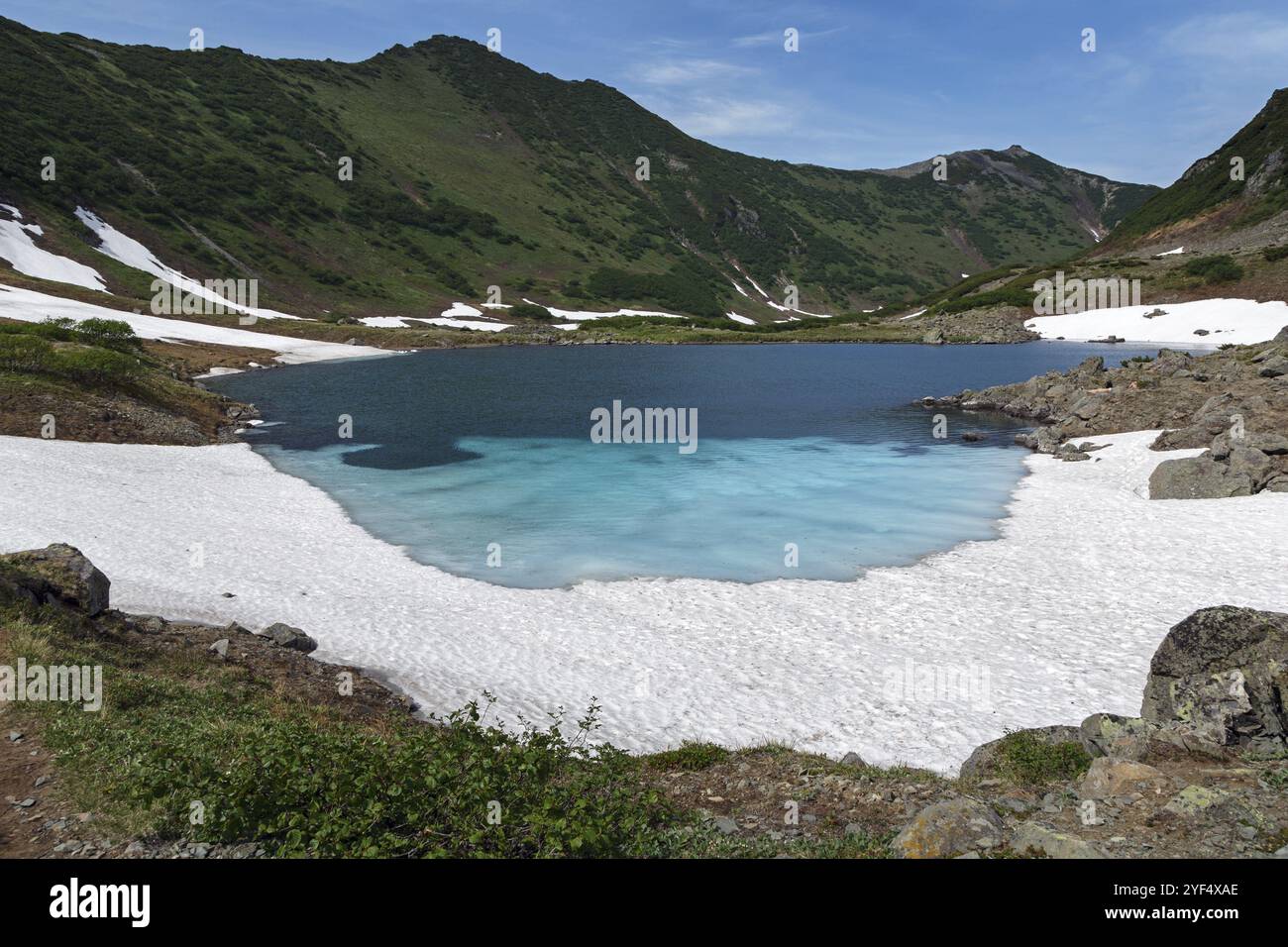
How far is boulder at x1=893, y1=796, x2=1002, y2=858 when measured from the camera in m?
9.23

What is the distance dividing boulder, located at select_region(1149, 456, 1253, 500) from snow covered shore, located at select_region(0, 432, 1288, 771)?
0.89 m

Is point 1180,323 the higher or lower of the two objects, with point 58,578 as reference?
higher

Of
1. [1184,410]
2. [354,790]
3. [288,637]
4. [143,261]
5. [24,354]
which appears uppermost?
[143,261]

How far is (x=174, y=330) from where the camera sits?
102438mm

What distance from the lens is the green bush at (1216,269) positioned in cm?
12531

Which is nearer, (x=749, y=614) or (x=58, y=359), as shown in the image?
(x=749, y=614)

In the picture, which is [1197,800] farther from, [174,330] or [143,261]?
[143,261]

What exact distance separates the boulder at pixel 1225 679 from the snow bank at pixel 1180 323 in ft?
355

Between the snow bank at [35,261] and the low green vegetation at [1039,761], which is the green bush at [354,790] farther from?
the snow bank at [35,261]

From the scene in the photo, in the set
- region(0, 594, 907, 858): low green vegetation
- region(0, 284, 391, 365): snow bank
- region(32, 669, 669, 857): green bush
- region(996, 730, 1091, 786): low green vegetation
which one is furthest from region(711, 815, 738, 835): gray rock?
region(0, 284, 391, 365): snow bank

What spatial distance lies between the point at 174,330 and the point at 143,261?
122 feet

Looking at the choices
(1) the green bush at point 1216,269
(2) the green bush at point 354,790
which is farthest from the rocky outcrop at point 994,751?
(1) the green bush at point 1216,269

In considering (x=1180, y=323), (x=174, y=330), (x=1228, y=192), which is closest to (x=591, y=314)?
(x=174, y=330)

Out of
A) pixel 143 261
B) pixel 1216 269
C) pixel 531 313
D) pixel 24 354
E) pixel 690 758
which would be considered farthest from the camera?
pixel 531 313
